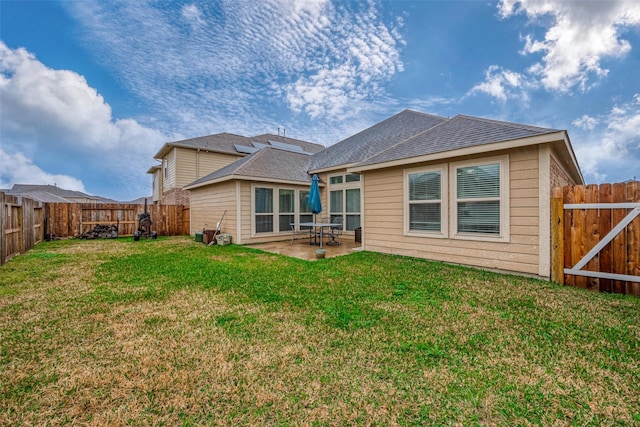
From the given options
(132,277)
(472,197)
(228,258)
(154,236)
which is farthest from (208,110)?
(472,197)

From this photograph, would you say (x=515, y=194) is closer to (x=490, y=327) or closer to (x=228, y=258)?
(x=490, y=327)

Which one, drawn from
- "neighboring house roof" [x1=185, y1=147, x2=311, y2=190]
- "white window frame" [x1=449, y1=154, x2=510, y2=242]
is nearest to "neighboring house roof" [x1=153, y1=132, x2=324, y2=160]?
"neighboring house roof" [x1=185, y1=147, x2=311, y2=190]

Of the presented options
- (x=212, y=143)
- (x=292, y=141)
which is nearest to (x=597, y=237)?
(x=212, y=143)

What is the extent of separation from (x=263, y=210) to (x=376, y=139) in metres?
5.66

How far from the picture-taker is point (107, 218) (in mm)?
12461

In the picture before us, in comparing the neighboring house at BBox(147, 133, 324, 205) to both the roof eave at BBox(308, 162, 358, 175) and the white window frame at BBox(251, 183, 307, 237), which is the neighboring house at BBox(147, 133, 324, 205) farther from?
the roof eave at BBox(308, 162, 358, 175)

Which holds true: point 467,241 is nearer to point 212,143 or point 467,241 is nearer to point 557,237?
point 557,237

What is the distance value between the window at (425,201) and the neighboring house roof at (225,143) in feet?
46.1

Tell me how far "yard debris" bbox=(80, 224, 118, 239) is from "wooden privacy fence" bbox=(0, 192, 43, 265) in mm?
2667

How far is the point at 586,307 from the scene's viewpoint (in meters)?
3.38

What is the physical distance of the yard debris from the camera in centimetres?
1180

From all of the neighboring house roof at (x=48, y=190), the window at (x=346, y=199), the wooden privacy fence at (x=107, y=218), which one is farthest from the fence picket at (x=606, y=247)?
the neighboring house roof at (x=48, y=190)

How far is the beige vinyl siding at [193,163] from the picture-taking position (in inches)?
615

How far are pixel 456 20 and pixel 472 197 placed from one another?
7.72m
